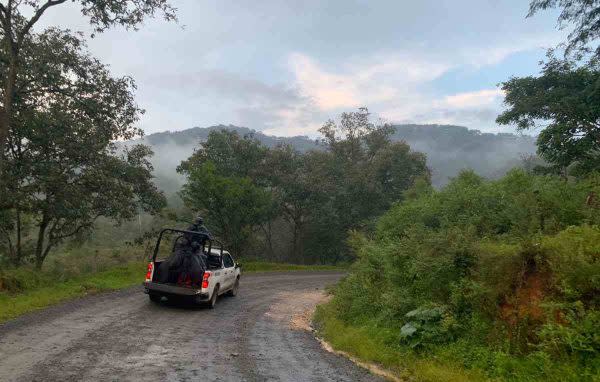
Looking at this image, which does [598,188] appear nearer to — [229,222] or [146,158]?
[146,158]

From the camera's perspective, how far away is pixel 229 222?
33.5 m

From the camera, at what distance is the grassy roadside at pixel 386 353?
6960mm

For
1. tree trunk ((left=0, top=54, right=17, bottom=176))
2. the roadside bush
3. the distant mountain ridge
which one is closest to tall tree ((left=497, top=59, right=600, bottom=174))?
the roadside bush

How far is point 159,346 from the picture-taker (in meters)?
8.53

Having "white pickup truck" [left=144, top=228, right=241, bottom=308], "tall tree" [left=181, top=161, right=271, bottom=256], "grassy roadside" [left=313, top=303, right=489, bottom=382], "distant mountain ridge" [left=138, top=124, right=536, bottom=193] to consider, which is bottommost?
"grassy roadside" [left=313, top=303, right=489, bottom=382]

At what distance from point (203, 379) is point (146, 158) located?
1805 centimetres

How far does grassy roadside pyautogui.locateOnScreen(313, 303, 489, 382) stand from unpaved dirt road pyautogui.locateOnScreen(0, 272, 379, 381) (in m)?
0.49

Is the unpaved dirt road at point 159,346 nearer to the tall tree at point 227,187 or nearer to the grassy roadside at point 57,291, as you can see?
the grassy roadside at point 57,291

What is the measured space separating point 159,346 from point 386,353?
166 inches

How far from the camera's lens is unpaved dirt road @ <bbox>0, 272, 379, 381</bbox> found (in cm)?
689

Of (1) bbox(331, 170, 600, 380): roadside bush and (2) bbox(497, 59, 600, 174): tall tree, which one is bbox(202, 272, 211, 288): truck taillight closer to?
(1) bbox(331, 170, 600, 380): roadside bush

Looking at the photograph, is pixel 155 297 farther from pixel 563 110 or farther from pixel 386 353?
pixel 563 110

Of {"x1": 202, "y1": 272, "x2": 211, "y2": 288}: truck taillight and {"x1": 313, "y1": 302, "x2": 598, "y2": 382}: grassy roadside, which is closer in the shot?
{"x1": 313, "y1": 302, "x2": 598, "y2": 382}: grassy roadside

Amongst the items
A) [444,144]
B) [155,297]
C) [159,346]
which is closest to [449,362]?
[159,346]
